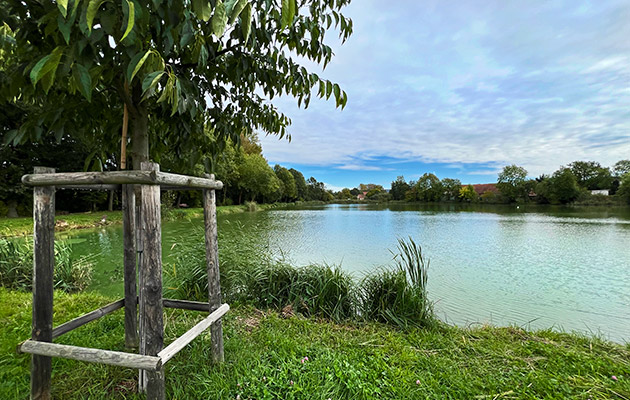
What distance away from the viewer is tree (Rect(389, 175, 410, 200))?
250ft

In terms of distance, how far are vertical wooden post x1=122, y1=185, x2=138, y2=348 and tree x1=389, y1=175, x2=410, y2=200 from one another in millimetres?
77866

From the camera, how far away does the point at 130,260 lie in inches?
81.0

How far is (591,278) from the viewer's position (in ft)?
20.7

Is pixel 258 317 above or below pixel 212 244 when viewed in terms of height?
below

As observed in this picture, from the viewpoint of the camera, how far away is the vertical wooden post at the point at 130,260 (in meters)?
1.96

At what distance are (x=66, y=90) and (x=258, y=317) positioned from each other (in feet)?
8.88

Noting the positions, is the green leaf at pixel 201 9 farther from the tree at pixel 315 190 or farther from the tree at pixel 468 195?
the tree at pixel 315 190

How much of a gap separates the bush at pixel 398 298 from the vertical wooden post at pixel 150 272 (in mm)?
2677

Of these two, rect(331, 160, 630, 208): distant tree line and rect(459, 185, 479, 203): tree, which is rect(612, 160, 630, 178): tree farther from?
rect(459, 185, 479, 203): tree

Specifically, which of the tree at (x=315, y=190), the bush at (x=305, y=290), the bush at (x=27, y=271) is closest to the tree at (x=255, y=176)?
the bush at (x=27, y=271)

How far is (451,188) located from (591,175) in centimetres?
2323

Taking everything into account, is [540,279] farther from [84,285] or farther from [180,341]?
[84,285]

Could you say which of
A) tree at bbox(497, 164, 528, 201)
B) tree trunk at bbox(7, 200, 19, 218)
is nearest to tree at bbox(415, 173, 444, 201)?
tree at bbox(497, 164, 528, 201)

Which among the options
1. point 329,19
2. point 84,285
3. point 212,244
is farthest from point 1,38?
point 84,285
